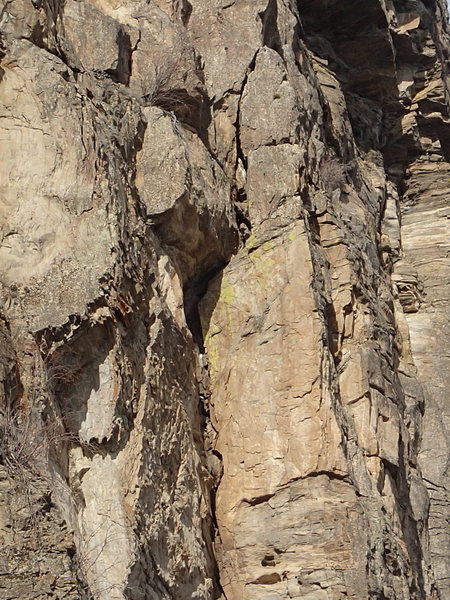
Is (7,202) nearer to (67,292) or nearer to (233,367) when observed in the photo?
(67,292)

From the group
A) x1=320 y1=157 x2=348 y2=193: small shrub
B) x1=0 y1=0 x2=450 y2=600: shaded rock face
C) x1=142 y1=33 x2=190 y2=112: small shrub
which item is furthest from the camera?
x1=320 y1=157 x2=348 y2=193: small shrub

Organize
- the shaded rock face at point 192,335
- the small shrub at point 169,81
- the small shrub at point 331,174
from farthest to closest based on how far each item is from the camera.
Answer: the small shrub at point 331,174
the small shrub at point 169,81
the shaded rock face at point 192,335

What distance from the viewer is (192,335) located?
12.0 metres

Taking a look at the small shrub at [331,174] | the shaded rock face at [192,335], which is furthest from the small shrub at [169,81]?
the small shrub at [331,174]

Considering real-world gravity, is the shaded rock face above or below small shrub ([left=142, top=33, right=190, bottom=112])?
below

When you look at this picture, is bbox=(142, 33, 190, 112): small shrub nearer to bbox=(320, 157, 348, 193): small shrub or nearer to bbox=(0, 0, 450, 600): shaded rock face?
bbox=(0, 0, 450, 600): shaded rock face

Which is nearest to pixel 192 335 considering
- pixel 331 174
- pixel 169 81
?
pixel 169 81

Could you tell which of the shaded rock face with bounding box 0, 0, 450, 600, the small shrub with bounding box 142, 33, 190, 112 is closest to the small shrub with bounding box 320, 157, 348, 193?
the shaded rock face with bounding box 0, 0, 450, 600

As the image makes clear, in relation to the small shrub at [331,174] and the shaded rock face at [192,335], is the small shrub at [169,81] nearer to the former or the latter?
the shaded rock face at [192,335]

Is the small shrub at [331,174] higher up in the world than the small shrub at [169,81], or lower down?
lower down

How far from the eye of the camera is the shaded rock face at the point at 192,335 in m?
9.38

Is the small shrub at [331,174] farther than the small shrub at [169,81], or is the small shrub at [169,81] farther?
the small shrub at [331,174]

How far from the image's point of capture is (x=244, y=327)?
12148 mm

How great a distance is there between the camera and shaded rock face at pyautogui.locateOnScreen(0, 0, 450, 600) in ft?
30.8
